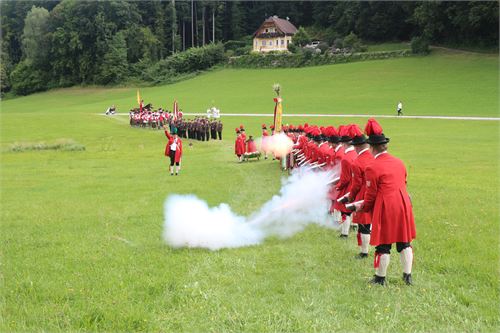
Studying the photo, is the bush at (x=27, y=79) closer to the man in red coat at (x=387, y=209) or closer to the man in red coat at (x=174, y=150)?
the man in red coat at (x=174, y=150)

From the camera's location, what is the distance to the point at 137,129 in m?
52.2

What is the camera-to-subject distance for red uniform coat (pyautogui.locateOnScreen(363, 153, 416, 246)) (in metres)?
8.40

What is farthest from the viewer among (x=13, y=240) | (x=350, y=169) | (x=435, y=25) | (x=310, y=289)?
(x=435, y=25)

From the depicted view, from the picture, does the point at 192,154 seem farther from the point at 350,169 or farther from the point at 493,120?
the point at 493,120

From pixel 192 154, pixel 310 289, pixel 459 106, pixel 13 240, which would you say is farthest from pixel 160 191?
pixel 459 106

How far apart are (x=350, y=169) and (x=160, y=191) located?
10.1 metres

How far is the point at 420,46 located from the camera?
87875mm

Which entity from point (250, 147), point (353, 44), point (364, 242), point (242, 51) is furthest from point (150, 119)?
point (242, 51)

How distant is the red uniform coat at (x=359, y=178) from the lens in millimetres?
9981

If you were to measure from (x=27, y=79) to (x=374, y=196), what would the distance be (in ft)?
425

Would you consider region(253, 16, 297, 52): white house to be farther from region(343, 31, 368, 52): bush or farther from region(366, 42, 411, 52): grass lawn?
region(366, 42, 411, 52): grass lawn

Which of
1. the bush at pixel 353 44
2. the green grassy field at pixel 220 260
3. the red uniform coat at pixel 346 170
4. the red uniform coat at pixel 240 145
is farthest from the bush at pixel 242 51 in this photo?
the red uniform coat at pixel 346 170

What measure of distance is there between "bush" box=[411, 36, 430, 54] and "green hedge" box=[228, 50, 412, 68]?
1.15 metres

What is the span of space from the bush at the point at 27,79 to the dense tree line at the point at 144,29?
24 cm
